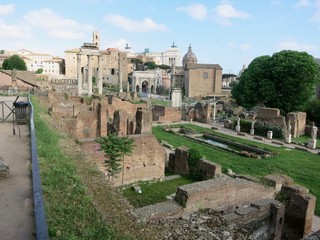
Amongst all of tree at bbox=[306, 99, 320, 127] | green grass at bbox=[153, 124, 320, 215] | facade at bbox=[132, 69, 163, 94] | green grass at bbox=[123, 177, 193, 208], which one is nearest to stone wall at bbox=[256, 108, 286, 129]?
green grass at bbox=[153, 124, 320, 215]

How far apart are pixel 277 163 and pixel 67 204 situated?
47.9ft

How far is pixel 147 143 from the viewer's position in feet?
40.5

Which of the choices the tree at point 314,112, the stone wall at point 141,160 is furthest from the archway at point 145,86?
the stone wall at point 141,160

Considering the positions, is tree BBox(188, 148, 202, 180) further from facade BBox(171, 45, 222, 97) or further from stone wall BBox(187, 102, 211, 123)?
facade BBox(171, 45, 222, 97)

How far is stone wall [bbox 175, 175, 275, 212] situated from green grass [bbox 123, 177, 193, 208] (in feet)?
8.02

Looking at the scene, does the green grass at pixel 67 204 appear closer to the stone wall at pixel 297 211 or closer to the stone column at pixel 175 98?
the stone wall at pixel 297 211

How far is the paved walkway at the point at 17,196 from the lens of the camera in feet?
12.3

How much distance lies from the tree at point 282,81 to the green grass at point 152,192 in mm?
20784

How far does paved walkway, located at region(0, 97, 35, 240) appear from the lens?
374 cm

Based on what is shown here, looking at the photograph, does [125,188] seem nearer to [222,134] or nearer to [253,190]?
[253,190]

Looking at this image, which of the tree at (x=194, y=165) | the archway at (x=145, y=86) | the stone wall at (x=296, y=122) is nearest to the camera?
the tree at (x=194, y=165)

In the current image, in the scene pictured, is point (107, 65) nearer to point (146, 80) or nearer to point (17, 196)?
point (146, 80)

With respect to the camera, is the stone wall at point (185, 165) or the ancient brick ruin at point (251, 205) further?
the stone wall at point (185, 165)

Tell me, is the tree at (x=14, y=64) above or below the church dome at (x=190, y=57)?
below
